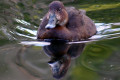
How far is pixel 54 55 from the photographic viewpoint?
23.4 feet

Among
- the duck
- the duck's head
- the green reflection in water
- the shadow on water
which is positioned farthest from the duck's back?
the green reflection in water

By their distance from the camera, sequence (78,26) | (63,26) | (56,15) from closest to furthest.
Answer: (56,15)
(63,26)
(78,26)

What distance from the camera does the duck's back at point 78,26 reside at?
848 centimetres

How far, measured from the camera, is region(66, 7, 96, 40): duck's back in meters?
8.48

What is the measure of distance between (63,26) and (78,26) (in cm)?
41

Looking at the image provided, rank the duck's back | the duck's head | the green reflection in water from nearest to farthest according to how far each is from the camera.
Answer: the green reflection in water
the duck's head
the duck's back

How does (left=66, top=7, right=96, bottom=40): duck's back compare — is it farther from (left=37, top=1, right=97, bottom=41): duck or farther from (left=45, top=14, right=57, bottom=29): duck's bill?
(left=45, top=14, right=57, bottom=29): duck's bill

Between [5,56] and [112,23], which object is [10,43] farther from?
[112,23]

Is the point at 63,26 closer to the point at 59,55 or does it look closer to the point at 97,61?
the point at 59,55

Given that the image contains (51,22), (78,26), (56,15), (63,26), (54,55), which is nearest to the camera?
(54,55)

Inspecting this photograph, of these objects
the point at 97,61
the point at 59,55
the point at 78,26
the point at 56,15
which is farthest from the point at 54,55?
the point at 78,26

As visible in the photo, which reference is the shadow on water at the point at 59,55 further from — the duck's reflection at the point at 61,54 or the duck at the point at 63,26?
the duck at the point at 63,26

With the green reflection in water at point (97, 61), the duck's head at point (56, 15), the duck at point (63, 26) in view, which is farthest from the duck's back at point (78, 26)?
the green reflection in water at point (97, 61)

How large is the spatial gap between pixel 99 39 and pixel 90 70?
256cm
